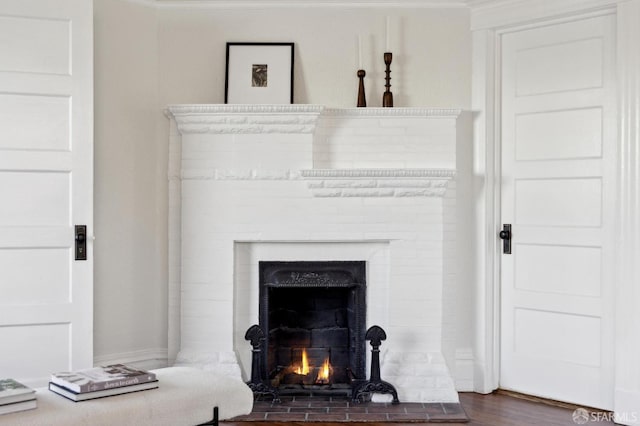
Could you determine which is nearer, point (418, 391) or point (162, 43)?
point (418, 391)

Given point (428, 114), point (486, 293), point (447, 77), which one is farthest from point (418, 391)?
point (447, 77)

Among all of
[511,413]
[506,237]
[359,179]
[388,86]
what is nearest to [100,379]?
[359,179]

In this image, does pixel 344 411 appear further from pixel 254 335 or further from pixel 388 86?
pixel 388 86

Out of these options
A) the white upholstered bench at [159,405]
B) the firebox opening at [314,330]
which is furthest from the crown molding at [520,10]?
the white upholstered bench at [159,405]

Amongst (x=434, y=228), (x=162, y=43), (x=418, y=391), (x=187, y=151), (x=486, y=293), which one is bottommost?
(x=418, y=391)

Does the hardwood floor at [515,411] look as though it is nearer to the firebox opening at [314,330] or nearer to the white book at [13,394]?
the firebox opening at [314,330]

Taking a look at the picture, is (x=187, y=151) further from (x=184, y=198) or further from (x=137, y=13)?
(x=137, y=13)

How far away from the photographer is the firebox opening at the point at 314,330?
421 centimetres

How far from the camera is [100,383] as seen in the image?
2447mm

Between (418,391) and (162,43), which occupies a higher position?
(162,43)

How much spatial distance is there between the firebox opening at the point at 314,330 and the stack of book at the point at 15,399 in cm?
199

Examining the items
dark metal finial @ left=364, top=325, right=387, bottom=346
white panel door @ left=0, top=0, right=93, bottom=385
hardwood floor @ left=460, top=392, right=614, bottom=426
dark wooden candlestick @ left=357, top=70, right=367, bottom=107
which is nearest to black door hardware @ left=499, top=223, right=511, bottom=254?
hardwood floor @ left=460, top=392, right=614, bottom=426

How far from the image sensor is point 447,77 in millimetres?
4316

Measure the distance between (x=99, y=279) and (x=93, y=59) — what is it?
4.08 ft
